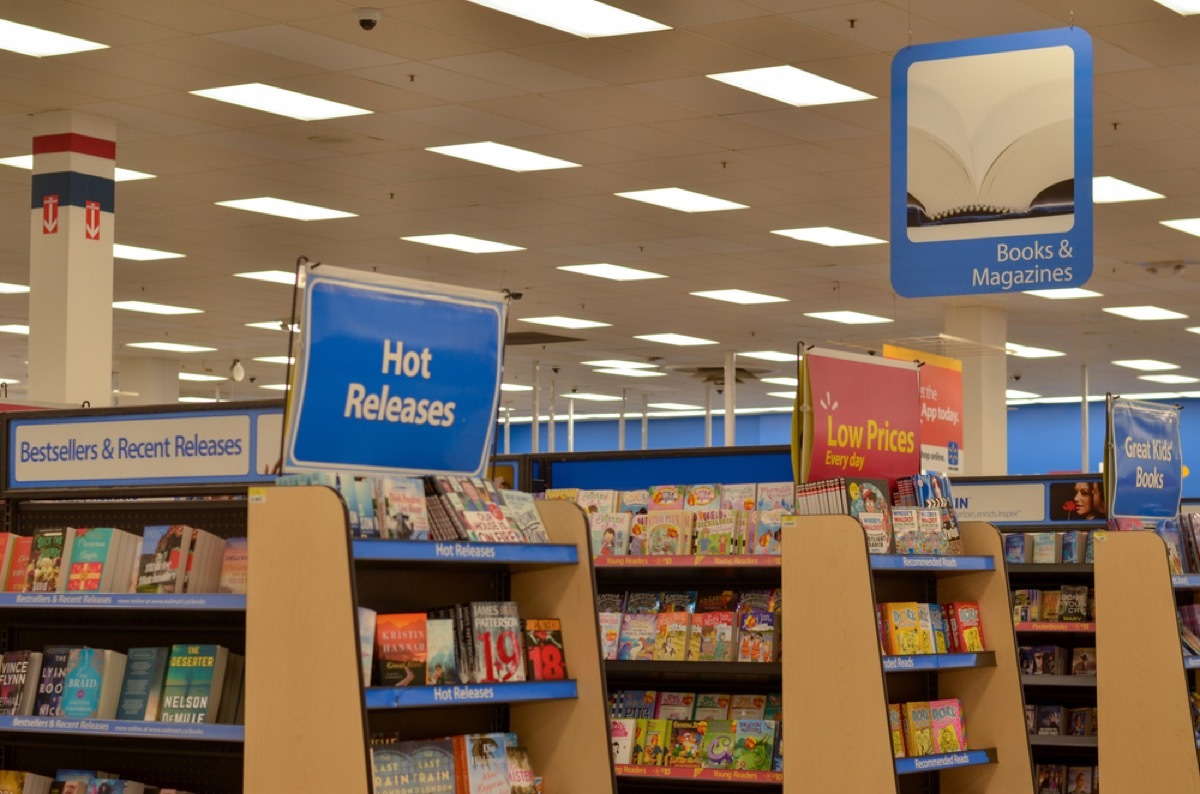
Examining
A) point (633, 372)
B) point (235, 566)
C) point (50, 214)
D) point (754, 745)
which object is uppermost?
point (633, 372)

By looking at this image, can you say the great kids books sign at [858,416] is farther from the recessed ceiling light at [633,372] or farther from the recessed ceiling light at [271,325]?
the recessed ceiling light at [633,372]

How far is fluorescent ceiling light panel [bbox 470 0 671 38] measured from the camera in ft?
27.8

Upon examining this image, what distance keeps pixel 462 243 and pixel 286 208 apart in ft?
6.65

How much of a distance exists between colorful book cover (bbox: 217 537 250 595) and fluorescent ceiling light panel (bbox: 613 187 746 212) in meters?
8.87

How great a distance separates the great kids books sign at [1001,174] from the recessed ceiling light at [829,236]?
753cm

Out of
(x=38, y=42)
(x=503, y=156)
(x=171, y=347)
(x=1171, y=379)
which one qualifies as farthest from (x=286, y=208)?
(x=1171, y=379)

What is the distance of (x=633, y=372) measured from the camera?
25438mm

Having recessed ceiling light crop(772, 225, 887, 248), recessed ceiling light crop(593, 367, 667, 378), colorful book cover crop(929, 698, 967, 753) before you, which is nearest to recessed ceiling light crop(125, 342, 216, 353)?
recessed ceiling light crop(593, 367, 667, 378)

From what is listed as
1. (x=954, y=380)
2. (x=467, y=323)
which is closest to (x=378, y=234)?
(x=954, y=380)

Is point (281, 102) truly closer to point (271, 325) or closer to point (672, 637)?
point (672, 637)

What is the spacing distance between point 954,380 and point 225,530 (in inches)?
335

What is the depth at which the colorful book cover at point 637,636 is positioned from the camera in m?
6.11

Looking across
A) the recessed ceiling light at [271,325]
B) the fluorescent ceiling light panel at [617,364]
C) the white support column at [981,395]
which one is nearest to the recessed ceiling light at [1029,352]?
the white support column at [981,395]

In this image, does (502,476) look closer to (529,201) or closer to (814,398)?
(814,398)
